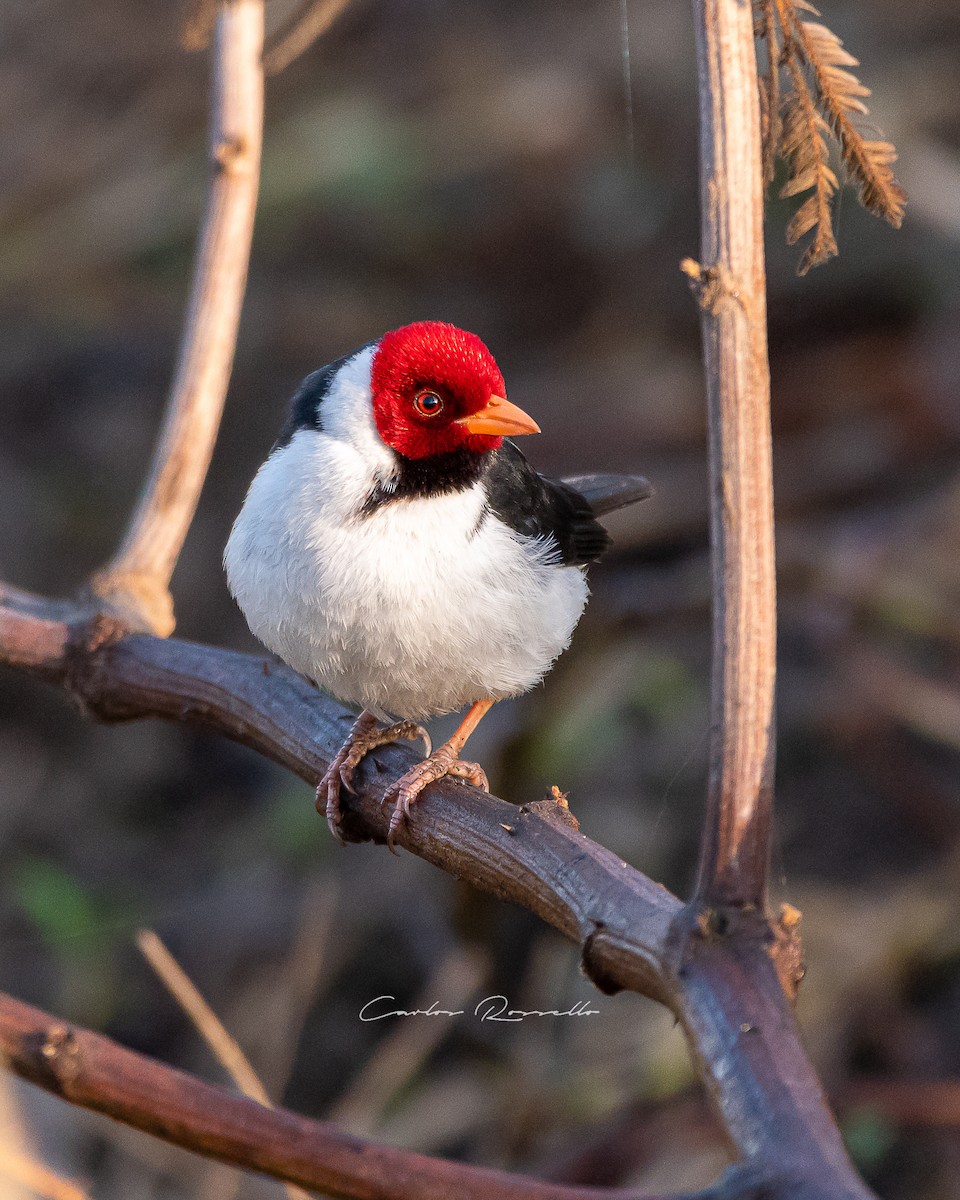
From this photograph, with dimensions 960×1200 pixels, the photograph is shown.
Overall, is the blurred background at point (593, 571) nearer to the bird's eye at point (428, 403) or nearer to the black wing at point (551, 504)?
the black wing at point (551, 504)

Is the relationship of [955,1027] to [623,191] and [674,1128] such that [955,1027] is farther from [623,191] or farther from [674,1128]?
[623,191]

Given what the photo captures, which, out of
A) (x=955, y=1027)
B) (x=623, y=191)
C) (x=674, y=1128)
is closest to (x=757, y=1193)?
(x=674, y=1128)

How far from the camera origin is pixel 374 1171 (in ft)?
4.45

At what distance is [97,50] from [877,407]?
4.13 meters

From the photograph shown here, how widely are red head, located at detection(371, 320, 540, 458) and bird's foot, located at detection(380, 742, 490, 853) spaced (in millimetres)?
613

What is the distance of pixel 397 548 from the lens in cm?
259

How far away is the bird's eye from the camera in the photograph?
8.78 feet

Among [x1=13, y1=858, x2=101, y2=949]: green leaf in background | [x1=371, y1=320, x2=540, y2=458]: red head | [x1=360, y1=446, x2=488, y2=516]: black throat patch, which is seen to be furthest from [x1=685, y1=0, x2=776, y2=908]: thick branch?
[x1=13, y1=858, x2=101, y2=949]: green leaf in background

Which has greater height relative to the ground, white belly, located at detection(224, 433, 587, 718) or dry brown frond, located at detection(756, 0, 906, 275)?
dry brown frond, located at detection(756, 0, 906, 275)

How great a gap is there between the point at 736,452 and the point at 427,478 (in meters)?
1.15

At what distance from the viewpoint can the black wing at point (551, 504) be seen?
2.92m

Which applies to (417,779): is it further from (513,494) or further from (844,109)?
(844,109)

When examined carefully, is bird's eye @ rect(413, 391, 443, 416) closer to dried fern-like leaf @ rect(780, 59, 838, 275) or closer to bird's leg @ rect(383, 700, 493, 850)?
bird's leg @ rect(383, 700, 493, 850)

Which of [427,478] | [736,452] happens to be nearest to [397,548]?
[427,478]
